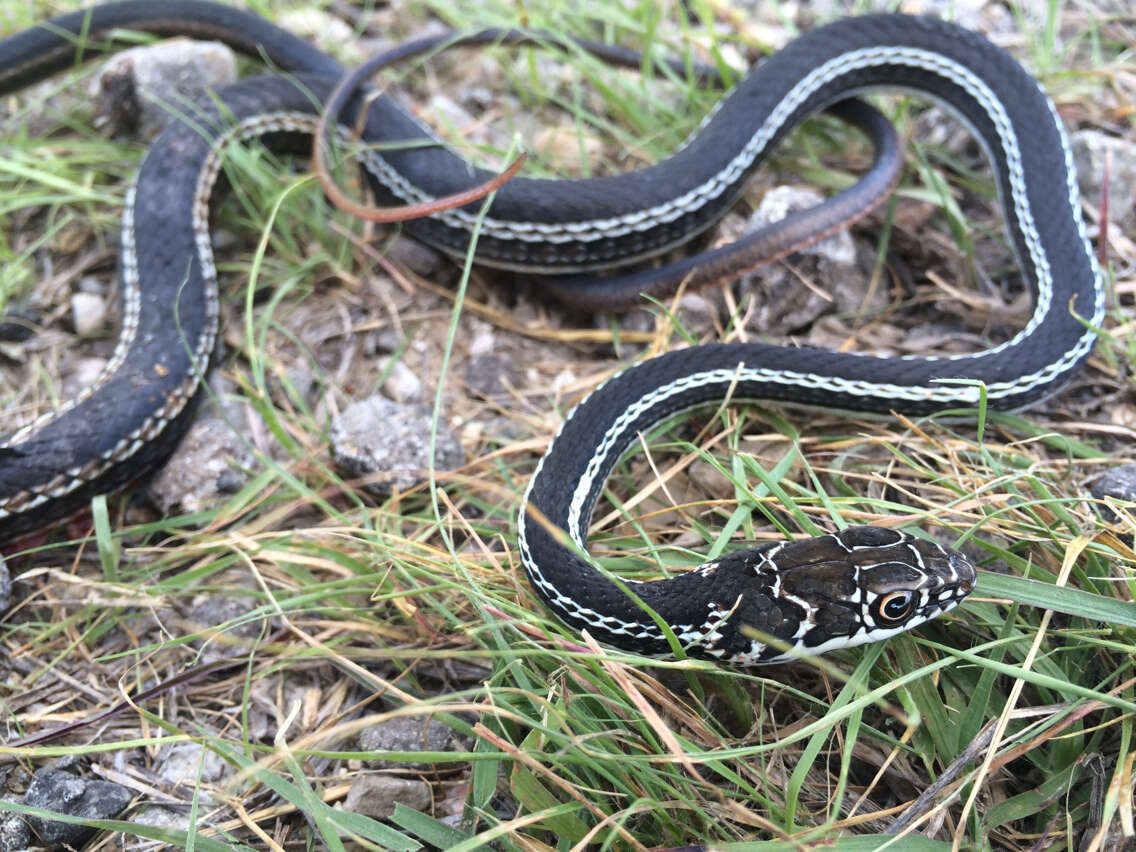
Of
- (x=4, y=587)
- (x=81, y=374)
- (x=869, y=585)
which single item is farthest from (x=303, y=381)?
(x=869, y=585)

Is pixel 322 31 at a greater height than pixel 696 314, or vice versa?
pixel 322 31

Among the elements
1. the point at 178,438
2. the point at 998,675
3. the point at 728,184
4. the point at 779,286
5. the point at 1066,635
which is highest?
the point at 728,184

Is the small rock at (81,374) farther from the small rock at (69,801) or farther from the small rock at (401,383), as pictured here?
the small rock at (69,801)

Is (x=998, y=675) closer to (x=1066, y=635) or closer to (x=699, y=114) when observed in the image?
(x=1066, y=635)

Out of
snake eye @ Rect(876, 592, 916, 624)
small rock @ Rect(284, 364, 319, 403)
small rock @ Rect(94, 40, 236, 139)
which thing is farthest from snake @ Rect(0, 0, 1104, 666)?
small rock @ Rect(284, 364, 319, 403)

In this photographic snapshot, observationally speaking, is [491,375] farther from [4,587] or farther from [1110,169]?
[1110,169]

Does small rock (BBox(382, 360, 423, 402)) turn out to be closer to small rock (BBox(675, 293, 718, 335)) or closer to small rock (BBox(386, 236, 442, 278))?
small rock (BBox(386, 236, 442, 278))

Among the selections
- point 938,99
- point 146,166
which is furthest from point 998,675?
point 146,166
